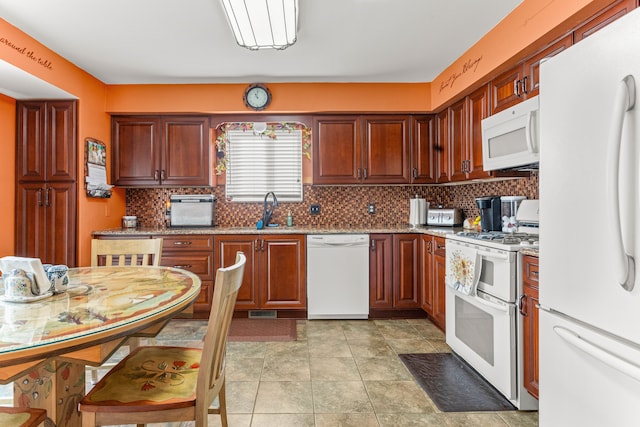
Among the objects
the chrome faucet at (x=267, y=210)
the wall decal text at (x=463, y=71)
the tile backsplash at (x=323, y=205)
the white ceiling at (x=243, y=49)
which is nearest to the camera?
the white ceiling at (x=243, y=49)

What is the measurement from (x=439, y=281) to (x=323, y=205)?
1596mm

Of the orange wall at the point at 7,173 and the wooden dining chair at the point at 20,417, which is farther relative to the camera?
the orange wall at the point at 7,173

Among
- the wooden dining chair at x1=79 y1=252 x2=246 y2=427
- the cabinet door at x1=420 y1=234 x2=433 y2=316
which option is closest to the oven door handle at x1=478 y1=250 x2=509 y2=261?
the cabinet door at x1=420 y1=234 x2=433 y2=316

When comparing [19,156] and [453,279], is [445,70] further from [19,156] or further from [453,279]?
[19,156]

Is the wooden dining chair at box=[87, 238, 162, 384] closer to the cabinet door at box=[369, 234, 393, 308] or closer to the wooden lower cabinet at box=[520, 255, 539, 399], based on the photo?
the cabinet door at box=[369, 234, 393, 308]

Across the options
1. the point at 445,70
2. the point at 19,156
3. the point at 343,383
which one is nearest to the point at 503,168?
the point at 445,70

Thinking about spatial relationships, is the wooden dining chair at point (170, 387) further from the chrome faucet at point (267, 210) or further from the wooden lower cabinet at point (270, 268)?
the chrome faucet at point (267, 210)

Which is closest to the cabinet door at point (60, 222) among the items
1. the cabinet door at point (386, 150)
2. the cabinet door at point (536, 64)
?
the cabinet door at point (386, 150)

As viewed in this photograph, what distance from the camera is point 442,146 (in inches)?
148

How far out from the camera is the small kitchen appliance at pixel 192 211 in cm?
389

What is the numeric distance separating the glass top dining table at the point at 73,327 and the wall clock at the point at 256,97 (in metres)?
2.38

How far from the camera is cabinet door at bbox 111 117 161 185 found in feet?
12.7

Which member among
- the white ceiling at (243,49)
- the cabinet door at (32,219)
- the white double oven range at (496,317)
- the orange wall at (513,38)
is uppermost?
the white ceiling at (243,49)

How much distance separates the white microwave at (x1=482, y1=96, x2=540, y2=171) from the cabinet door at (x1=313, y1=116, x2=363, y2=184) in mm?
1449
